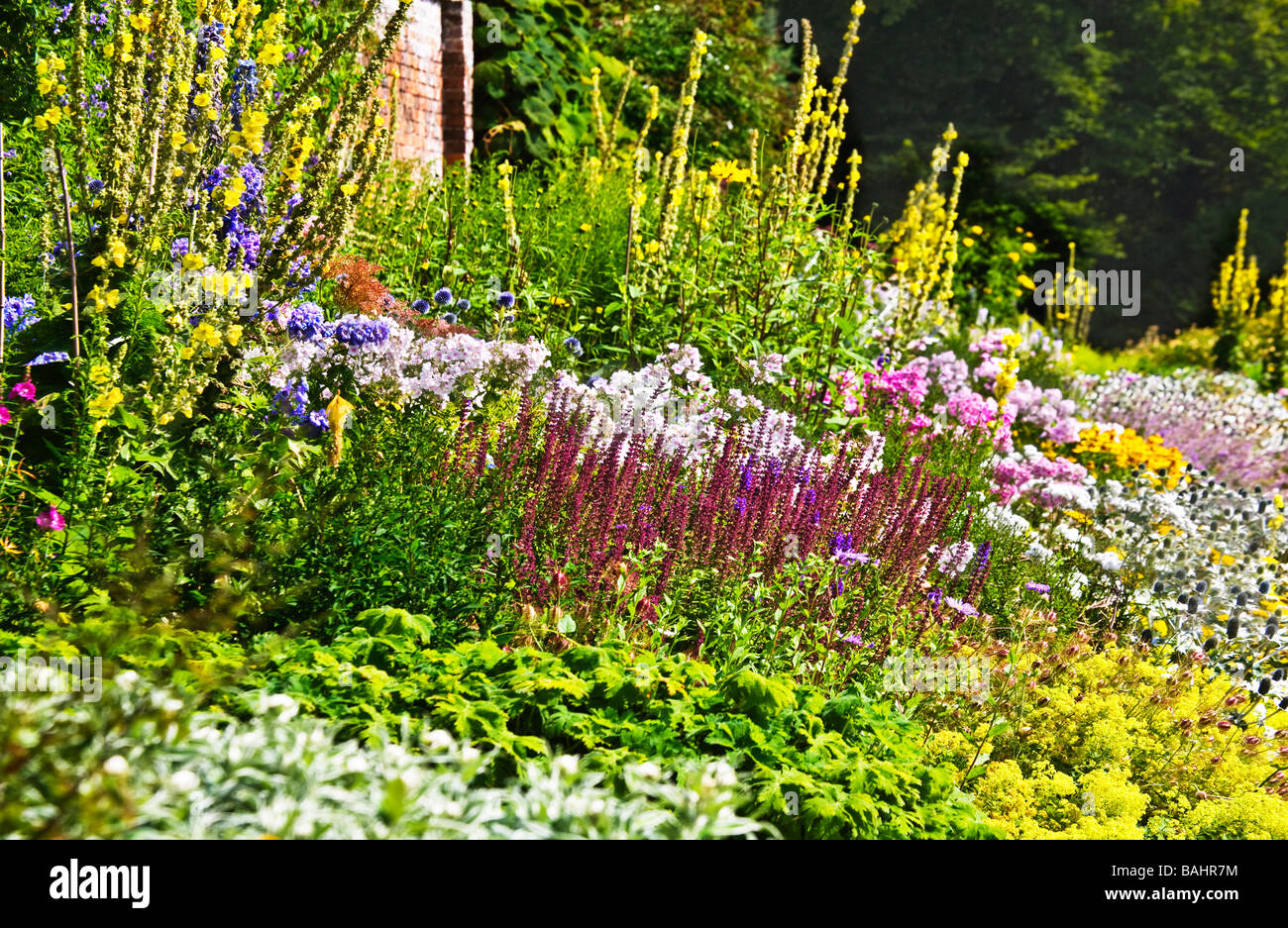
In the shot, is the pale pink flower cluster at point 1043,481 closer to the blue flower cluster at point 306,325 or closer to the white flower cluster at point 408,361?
the white flower cluster at point 408,361

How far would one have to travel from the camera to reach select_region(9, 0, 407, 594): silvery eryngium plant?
3367mm

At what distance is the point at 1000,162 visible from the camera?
2348cm

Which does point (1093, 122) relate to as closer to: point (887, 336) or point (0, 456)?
point (887, 336)

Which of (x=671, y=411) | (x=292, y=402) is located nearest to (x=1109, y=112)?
(x=671, y=411)

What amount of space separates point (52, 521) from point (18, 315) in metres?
1.07

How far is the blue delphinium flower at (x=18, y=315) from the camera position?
3.64 metres

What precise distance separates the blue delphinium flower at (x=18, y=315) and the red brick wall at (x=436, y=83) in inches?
212

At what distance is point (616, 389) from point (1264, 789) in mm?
2949

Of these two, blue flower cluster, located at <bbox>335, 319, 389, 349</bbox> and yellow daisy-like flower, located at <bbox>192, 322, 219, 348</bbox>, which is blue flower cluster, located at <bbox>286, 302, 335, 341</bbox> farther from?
yellow daisy-like flower, located at <bbox>192, 322, 219, 348</bbox>

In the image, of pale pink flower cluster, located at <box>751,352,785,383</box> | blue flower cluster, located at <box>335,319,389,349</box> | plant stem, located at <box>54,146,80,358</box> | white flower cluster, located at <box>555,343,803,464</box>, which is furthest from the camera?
pale pink flower cluster, located at <box>751,352,785,383</box>

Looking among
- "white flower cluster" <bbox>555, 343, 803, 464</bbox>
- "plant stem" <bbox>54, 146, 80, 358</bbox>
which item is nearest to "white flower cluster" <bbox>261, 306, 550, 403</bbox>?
"white flower cluster" <bbox>555, 343, 803, 464</bbox>

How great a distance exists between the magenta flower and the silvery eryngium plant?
0.04m

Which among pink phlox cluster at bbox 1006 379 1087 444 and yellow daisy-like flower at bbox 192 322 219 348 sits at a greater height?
yellow daisy-like flower at bbox 192 322 219 348
